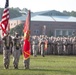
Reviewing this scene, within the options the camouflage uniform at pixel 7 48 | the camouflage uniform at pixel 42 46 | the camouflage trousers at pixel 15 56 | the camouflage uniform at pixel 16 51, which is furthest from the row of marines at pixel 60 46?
the camouflage uniform at pixel 7 48

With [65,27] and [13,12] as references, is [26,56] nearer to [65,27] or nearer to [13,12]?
[65,27]

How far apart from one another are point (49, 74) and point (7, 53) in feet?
10.5

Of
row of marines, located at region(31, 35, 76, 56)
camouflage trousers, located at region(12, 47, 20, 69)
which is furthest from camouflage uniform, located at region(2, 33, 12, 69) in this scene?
row of marines, located at region(31, 35, 76, 56)

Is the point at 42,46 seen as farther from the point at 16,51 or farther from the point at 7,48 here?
Answer: the point at 7,48

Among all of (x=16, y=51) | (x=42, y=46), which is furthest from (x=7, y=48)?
(x=42, y=46)

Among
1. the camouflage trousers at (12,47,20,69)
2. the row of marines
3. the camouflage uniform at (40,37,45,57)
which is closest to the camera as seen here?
the camouflage trousers at (12,47,20,69)

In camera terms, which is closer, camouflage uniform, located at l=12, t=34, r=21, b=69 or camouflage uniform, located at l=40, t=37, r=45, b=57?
camouflage uniform, located at l=12, t=34, r=21, b=69

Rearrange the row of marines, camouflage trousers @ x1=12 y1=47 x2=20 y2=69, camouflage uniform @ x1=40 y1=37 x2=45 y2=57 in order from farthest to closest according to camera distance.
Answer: the row of marines
camouflage uniform @ x1=40 y1=37 x2=45 y2=57
camouflage trousers @ x1=12 y1=47 x2=20 y2=69

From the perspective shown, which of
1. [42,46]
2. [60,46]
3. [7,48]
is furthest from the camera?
[60,46]

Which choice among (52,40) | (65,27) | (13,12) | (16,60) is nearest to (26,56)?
(16,60)

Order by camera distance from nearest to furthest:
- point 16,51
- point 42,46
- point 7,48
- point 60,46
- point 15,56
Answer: point 7,48 → point 15,56 → point 16,51 → point 42,46 → point 60,46

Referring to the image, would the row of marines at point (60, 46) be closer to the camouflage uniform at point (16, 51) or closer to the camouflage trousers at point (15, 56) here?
the camouflage uniform at point (16, 51)

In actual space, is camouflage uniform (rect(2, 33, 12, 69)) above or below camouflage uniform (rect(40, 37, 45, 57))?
above

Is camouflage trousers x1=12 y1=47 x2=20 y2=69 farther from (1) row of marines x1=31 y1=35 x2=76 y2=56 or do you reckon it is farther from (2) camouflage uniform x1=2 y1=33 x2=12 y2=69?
(1) row of marines x1=31 y1=35 x2=76 y2=56
